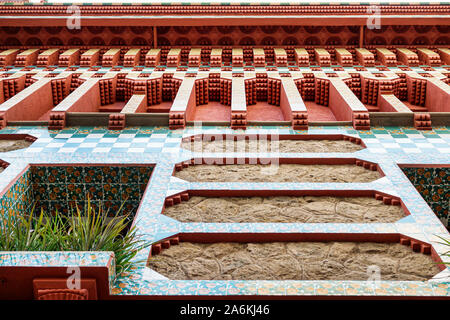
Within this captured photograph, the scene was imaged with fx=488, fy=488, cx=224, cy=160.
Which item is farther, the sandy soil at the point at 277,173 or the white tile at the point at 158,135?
the white tile at the point at 158,135

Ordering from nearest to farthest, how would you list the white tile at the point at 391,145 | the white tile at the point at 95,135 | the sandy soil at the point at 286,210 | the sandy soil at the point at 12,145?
the sandy soil at the point at 286,210 → the white tile at the point at 391,145 → the sandy soil at the point at 12,145 → the white tile at the point at 95,135

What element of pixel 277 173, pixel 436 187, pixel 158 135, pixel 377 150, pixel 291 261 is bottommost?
pixel 291 261

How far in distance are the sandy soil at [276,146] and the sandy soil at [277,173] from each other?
49cm

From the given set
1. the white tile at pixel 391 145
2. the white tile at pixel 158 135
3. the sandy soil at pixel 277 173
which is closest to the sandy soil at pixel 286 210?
the sandy soil at pixel 277 173

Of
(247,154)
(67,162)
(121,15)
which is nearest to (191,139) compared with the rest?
(247,154)

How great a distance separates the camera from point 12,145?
25.9 ft

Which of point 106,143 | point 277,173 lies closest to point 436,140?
point 277,173

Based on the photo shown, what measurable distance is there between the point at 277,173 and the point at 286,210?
1127 mm

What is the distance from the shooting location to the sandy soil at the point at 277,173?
684 cm

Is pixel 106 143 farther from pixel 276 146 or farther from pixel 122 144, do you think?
pixel 276 146

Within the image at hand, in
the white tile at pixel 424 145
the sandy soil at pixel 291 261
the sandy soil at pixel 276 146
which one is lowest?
the sandy soil at pixel 291 261

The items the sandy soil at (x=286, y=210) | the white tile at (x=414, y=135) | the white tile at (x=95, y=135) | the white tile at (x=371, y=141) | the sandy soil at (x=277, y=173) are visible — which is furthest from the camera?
the white tile at (x=95, y=135)

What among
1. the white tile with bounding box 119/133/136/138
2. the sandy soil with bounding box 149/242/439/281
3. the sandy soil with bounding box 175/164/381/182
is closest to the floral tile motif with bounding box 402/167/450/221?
the sandy soil with bounding box 175/164/381/182

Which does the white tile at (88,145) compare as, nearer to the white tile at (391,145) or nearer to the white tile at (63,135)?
the white tile at (63,135)
